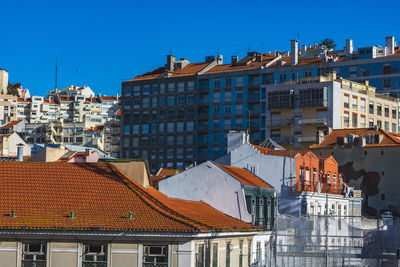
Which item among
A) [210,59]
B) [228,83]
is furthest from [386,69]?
[210,59]

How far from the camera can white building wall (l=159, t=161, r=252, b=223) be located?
1994 inches

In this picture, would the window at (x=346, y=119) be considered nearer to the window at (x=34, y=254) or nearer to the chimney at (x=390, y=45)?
the chimney at (x=390, y=45)

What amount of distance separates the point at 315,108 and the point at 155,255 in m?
77.8

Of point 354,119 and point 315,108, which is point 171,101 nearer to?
point 315,108

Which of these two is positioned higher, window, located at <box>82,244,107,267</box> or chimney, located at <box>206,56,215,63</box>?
chimney, located at <box>206,56,215,63</box>

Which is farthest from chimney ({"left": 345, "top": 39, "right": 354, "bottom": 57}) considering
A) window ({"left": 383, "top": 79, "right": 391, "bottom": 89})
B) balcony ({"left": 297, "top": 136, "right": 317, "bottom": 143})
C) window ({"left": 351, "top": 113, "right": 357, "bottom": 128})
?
balcony ({"left": 297, "top": 136, "right": 317, "bottom": 143})

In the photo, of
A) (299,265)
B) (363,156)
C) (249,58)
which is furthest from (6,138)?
(299,265)

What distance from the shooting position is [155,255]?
38000 mm

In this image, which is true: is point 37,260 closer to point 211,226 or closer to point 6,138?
point 211,226

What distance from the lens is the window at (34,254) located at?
1513 inches

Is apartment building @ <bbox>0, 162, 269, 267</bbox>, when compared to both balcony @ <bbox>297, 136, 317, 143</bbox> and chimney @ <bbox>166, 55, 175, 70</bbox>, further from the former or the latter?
chimney @ <bbox>166, 55, 175, 70</bbox>

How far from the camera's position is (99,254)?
38.2 metres

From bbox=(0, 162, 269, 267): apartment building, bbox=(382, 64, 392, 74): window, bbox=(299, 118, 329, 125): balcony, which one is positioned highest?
bbox=(382, 64, 392, 74): window

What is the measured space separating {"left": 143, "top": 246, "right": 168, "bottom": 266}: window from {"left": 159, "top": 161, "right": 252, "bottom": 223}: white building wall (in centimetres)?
1274
